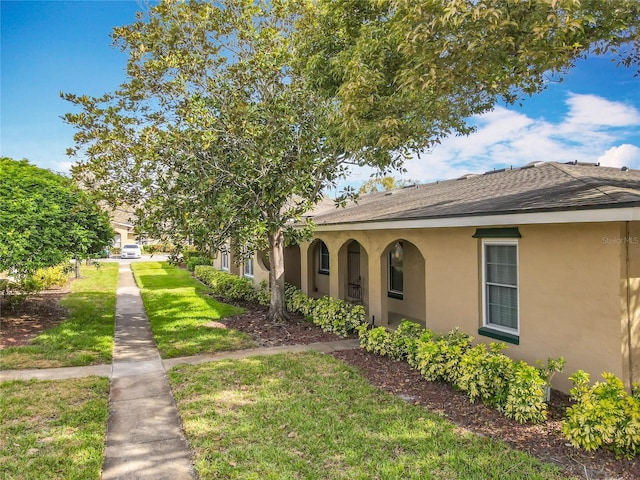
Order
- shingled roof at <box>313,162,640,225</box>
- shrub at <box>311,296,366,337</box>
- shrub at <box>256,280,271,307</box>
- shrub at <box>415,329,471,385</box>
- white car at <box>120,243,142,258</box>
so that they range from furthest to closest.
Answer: white car at <box>120,243,142,258</box> → shrub at <box>256,280,271,307</box> → shrub at <box>311,296,366,337</box> → shrub at <box>415,329,471,385</box> → shingled roof at <box>313,162,640,225</box>

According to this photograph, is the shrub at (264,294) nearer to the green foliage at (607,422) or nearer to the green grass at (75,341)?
the green grass at (75,341)

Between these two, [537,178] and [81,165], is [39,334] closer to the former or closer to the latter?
[81,165]

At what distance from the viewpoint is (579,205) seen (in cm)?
546

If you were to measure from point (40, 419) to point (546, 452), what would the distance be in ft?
22.2

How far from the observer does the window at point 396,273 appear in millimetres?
12656

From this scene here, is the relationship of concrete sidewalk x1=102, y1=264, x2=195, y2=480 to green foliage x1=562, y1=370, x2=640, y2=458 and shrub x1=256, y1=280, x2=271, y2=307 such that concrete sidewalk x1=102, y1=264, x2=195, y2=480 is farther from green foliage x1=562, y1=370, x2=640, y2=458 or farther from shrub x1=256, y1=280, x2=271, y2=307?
shrub x1=256, y1=280, x2=271, y2=307

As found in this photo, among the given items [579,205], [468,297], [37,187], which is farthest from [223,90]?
[579,205]

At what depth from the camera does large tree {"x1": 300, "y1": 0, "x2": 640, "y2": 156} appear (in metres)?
5.81

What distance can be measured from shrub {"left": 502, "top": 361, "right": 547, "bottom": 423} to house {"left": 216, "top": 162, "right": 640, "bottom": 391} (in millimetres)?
1080

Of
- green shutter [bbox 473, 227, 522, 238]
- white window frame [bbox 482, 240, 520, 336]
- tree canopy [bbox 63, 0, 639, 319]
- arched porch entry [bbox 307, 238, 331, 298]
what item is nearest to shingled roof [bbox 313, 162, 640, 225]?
green shutter [bbox 473, 227, 522, 238]

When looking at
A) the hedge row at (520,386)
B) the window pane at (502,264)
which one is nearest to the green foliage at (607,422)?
the hedge row at (520,386)

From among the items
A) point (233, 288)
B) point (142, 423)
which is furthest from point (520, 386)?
point (233, 288)

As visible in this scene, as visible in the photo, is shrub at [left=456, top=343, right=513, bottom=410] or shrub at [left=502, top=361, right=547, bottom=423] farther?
shrub at [left=456, top=343, right=513, bottom=410]

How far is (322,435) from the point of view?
5.32 metres
